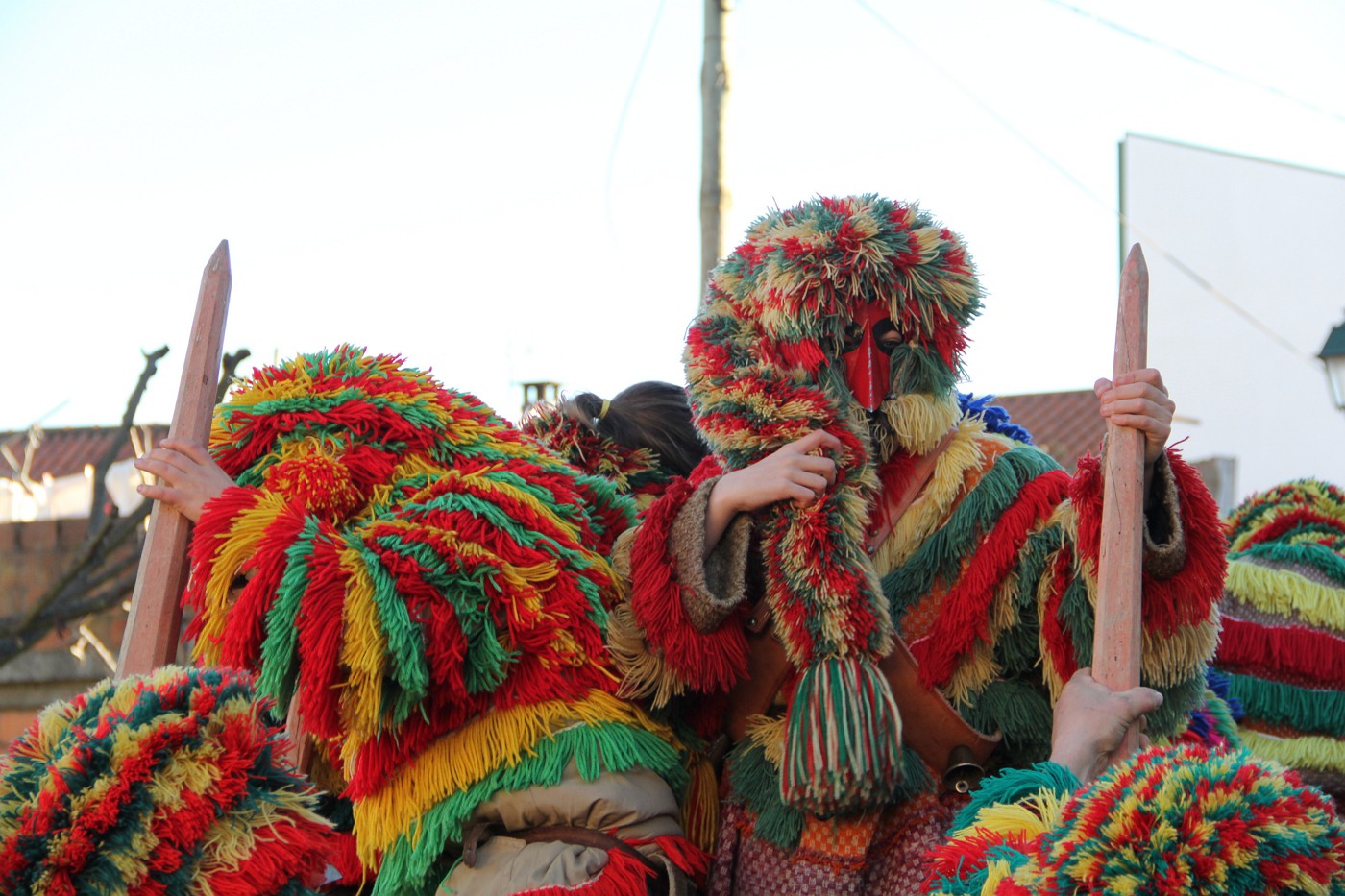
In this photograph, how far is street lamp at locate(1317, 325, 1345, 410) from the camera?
17.3ft

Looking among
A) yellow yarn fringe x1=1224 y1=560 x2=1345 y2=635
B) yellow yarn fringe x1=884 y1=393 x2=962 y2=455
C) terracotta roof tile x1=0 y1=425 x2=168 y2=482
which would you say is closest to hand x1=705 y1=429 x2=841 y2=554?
yellow yarn fringe x1=884 y1=393 x2=962 y2=455

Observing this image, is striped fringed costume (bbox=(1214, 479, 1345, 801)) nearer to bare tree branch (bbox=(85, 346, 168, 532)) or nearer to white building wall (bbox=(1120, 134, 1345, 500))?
bare tree branch (bbox=(85, 346, 168, 532))

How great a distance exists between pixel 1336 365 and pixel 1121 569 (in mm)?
4085

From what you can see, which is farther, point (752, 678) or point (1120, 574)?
point (752, 678)

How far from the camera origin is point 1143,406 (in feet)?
5.72

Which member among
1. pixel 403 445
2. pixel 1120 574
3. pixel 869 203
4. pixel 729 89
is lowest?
→ pixel 1120 574

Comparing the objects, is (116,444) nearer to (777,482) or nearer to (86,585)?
(86,585)

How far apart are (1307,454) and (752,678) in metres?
9.66

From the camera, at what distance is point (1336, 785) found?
296cm

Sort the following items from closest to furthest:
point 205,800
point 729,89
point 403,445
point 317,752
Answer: point 205,800 → point 403,445 → point 317,752 → point 729,89

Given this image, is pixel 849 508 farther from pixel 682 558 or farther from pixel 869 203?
pixel 869 203

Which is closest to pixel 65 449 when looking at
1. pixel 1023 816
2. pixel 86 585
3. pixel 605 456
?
pixel 86 585

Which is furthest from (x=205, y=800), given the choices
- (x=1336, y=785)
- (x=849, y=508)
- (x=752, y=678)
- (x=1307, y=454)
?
(x=1307, y=454)

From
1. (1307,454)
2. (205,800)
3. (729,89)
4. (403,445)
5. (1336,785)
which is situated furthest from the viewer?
(1307,454)
